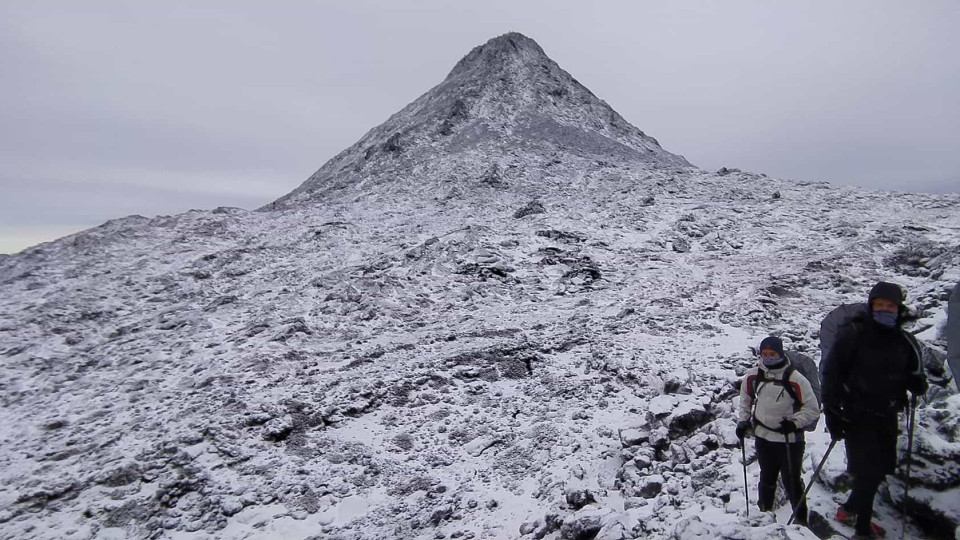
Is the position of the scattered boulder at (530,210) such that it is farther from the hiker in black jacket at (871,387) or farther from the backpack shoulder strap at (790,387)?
the hiker in black jacket at (871,387)

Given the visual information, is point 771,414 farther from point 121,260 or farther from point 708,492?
point 121,260

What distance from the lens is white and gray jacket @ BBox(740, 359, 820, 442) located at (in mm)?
4773

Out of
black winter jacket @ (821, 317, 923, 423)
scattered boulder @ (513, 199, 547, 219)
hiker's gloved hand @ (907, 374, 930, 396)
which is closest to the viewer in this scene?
hiker's gloved hand @ (907, 374, 930, 396)

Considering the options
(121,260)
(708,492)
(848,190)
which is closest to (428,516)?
(708,492)

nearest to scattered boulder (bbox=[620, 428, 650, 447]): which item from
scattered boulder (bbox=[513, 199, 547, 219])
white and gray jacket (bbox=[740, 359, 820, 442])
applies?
white and gray jacket (bbox=[740, 359, 820, 442])

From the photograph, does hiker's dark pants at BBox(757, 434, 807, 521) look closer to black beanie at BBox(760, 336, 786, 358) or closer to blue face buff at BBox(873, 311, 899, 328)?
black beanie at BBox(760, 336, 786, 358)

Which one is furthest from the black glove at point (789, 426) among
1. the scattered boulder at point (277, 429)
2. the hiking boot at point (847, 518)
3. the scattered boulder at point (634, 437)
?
the scattered boulder at point (277, 429)

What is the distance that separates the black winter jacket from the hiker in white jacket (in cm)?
22

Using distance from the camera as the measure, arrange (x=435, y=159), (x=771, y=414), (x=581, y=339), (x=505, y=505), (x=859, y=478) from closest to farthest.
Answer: (x=859, y=478)
(x=771, y=414)
(x=505, y=505)
(x=581, y=339)
(x=435, y=159)

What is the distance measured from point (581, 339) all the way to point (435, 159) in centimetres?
2015

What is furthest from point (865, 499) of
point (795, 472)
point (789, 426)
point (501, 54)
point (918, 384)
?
point (501, 54)

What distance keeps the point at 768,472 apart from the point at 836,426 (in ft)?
2.52

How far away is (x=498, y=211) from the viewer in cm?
2164

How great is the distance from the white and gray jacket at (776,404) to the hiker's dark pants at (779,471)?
88 mm
